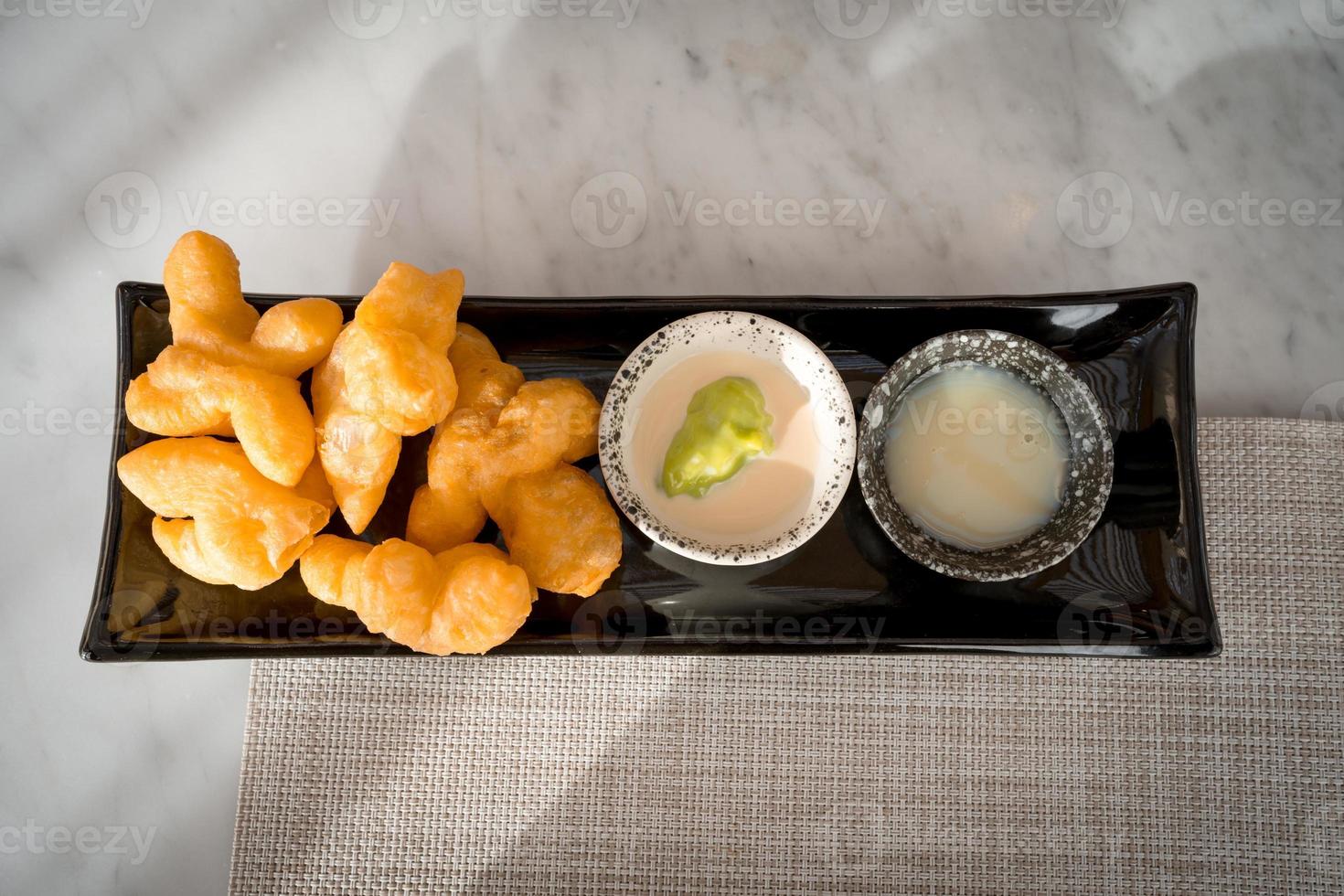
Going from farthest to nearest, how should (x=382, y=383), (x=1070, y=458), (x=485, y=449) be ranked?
(x=1070, y=458) < (x=485, y=449) < (x=382, y=383)

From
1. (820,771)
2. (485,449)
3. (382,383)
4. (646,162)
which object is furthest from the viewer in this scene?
(646,162)

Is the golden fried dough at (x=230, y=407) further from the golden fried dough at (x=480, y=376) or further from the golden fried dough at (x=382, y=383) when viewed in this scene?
the golden fried dough at (x=480, y=376)

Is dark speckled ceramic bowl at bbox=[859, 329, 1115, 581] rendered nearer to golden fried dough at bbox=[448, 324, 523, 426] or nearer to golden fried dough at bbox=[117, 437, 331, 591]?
golden fried dough at bbox=[448, 324, 523, 426]

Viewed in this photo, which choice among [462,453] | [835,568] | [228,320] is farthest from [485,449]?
[835,568]

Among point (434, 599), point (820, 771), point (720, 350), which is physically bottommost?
point (820, 771)

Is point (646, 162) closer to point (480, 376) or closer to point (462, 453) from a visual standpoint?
point (480, 376)

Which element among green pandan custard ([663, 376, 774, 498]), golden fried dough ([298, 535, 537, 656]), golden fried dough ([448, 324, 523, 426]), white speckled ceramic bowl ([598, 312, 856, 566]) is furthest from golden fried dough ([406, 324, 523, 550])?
green pandan custard ([663, 376, 774, 498])
